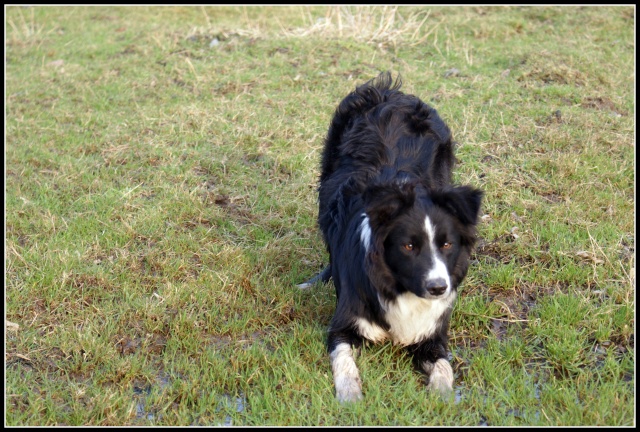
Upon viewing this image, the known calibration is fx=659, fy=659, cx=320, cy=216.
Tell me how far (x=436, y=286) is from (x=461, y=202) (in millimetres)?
490

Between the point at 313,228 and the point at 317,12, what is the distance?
831cm

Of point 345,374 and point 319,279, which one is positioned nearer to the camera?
point 345,374

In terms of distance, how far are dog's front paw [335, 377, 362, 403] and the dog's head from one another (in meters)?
0.53

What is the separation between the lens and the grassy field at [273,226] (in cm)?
364

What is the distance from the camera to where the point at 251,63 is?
379 inches

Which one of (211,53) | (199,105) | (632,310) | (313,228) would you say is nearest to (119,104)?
(199,105)

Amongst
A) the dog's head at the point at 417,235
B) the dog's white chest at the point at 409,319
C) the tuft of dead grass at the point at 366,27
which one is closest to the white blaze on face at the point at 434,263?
the dog's head at the point at 417,235

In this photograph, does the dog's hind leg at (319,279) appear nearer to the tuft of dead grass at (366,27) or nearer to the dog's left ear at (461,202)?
the dog's left ear at (461,202)

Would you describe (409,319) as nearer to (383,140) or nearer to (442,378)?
(442,378)

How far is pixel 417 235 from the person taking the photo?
349 cm

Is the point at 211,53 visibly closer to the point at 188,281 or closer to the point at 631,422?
the point at 188,281

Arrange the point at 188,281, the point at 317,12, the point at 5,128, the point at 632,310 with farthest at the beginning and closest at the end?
1. the point at 317,12
2. the point at 5,128
3. the point at 188,281
4. the point at 632,310

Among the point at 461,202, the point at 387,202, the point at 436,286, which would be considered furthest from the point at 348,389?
the point at 461,202

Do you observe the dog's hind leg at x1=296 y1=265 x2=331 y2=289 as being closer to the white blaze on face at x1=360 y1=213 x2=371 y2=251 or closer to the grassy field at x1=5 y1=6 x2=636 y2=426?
the grassy field at x1=5 y1=6 x2=636 y2=426
